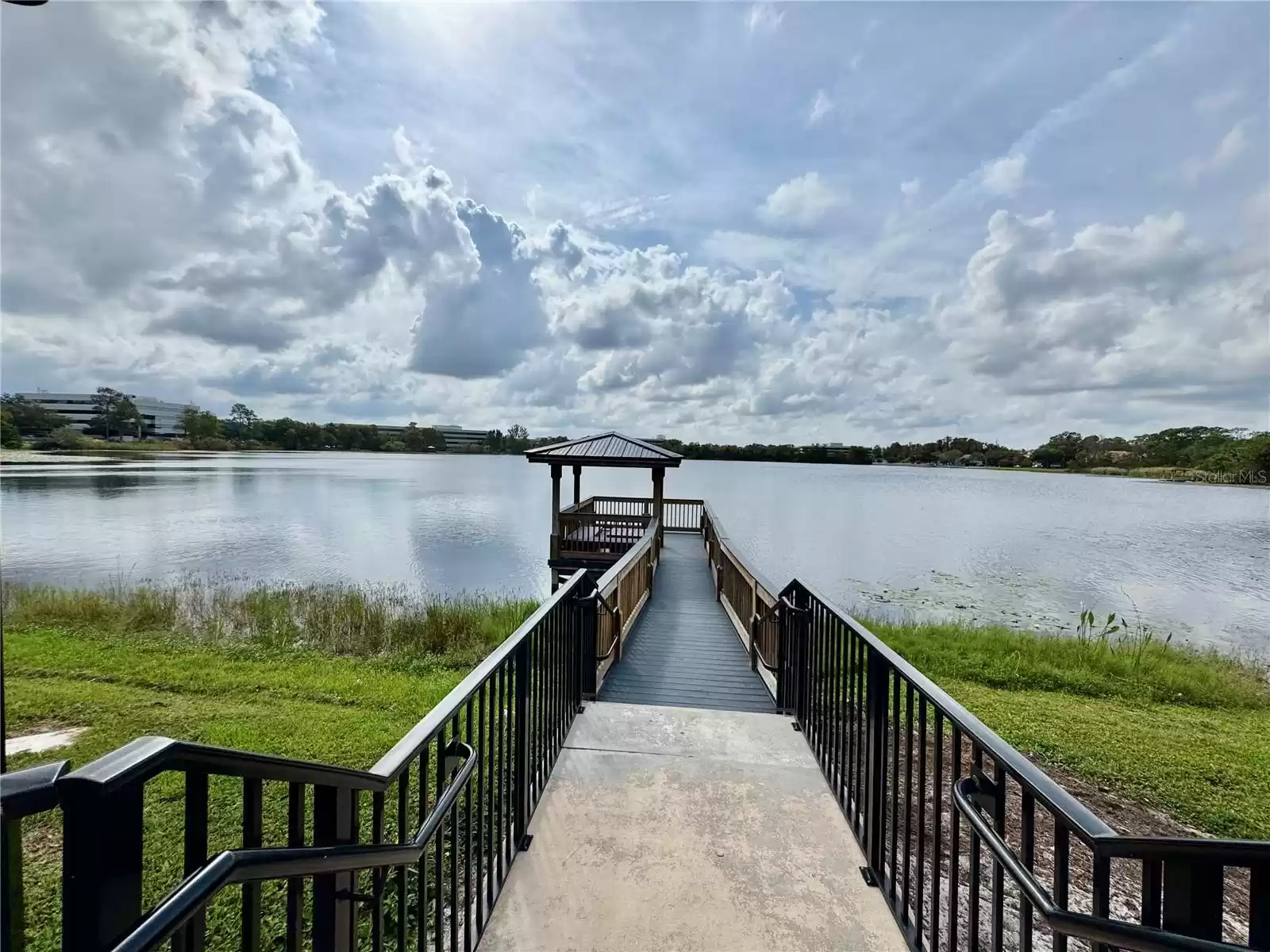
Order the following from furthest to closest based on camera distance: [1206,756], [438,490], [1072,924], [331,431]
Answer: [331,431]
[438,490]
[1206,756]
[1072,924]

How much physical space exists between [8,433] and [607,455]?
5136 cm

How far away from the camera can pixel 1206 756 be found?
5.31m

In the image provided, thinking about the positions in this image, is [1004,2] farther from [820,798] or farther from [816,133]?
[820,798]

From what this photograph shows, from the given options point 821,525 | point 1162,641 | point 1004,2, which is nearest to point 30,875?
point 1004,2

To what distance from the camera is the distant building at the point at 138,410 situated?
75.8 metres

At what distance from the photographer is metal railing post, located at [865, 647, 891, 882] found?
8.63 ft

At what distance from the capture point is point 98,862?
0.81m

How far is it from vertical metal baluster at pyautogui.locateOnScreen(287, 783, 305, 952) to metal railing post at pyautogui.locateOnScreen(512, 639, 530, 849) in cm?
140

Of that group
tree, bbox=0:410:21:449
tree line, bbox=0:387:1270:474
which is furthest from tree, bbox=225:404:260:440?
tree, bbox=0:410:21:449

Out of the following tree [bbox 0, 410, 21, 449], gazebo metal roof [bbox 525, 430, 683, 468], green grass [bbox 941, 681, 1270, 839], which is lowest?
green grass [bbox 941, 681, 1270, 839]

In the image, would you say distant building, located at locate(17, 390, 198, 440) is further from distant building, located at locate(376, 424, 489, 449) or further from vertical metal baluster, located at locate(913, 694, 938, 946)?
vertical metal baluster, located at locate(913, 694, 938, 946)

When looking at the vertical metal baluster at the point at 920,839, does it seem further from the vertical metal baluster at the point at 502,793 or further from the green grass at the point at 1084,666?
the green grass at the point at 1084,666

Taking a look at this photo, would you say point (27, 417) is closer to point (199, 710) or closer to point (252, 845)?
point (199, 710)

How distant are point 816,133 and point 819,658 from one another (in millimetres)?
11114
